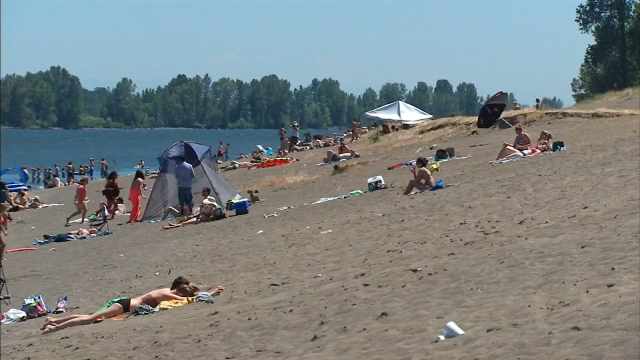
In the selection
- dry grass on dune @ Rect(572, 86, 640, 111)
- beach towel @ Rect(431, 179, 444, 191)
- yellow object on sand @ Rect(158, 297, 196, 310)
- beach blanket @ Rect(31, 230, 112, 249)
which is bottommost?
beach blanket @ Rect(31, 230, 112, 249)

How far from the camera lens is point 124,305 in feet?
47.2

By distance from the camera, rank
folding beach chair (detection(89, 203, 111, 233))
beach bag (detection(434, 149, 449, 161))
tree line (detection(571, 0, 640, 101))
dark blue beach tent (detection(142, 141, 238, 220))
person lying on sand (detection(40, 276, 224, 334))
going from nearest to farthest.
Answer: person lying on sand (detection(40, 276, 224, 334)), folding beach chair (detection(89, 203, 111, 233)), dark blue beach tent (detection(142, 141, 238, 220)), beach bag (detection(434, 149, 449, 161)), tree line (detection(571, 0, 640, 101))

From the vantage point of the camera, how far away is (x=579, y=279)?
11.8 m

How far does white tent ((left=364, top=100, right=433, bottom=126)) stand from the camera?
139 feet

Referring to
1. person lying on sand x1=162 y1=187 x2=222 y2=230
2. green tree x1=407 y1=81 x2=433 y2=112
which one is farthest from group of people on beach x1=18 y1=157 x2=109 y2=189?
green tree x1=407 y1=81 x2=433 y2=112

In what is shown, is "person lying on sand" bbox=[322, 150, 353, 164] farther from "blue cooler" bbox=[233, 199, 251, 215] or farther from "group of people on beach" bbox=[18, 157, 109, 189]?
"group of people on beach" bbox=[18, 157, 109, 189]

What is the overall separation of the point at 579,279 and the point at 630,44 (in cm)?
6076

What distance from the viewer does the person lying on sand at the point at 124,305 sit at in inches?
554

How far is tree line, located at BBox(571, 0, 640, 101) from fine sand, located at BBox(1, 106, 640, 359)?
45.4 meters

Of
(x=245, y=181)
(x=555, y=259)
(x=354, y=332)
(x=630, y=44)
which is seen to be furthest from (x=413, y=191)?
(x=630, y=44)

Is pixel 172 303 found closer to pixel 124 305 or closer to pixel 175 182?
pixel 124 305

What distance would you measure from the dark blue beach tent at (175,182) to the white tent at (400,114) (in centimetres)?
1683

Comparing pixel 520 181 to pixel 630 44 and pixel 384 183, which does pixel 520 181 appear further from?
pixel 630 44

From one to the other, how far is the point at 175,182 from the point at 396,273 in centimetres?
1245
